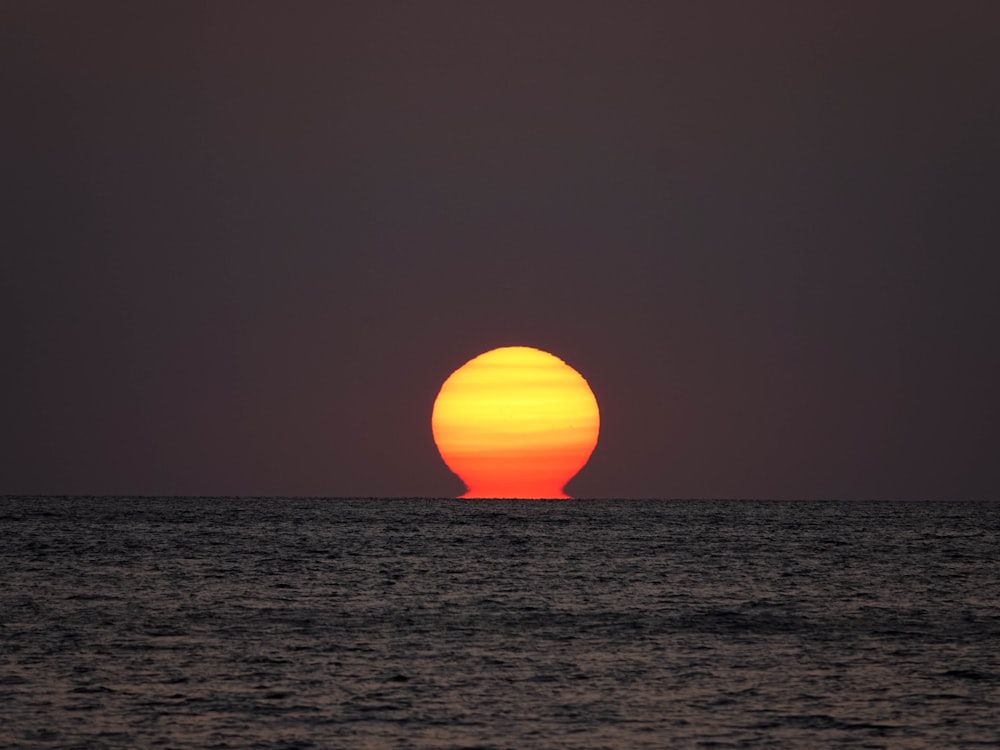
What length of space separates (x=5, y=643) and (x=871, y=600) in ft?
124

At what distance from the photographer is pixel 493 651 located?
139 feet

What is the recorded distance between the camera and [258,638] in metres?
44.5

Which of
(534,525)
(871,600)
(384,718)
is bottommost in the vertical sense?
(384,718)

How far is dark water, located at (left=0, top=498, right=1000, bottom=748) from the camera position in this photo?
30766 mm

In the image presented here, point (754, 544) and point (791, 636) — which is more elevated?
point (754, 544)

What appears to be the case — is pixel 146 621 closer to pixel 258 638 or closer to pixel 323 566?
pixel 258 638

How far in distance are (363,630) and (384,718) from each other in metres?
15.8

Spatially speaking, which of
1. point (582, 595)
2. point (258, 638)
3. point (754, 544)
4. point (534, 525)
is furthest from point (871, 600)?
point (534, 525)

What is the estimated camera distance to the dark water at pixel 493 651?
3077 cm

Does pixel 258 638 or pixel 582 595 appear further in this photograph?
pixel 582 595

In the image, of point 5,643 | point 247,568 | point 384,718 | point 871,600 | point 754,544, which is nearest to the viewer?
point 384,718

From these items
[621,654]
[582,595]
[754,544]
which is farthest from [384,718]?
[754,544]

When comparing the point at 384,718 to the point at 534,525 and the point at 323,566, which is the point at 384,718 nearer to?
the point at 323,566

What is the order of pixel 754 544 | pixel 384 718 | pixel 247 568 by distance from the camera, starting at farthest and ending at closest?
pixel 754 544, pixel 247 568, pixel 384 718
